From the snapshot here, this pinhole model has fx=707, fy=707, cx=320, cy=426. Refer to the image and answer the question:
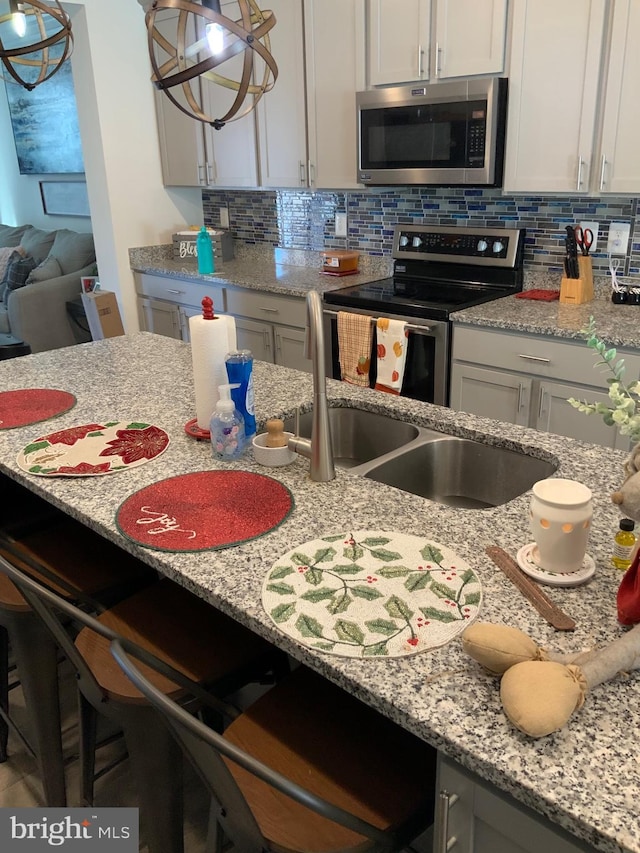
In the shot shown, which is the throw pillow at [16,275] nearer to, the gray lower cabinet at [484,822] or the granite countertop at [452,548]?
the granite countertop at [452,548]

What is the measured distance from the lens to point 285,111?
12.3 feet

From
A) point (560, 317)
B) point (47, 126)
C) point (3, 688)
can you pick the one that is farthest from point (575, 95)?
point (47, 126)

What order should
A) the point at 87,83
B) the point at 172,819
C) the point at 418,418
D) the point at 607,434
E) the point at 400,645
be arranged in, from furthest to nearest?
the point at 87,83, the point at 607,434, the point at 418,418, the point at 172,819, the point at 400,645

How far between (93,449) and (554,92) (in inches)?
89.3

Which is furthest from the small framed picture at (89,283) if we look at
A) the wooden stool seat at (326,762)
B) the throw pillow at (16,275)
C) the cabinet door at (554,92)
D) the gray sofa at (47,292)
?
the wooden stool seat at (326,762)

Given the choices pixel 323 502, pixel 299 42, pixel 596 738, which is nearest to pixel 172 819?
pixel 323 502

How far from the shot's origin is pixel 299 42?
11.6 ft

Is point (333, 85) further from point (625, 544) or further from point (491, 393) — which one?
point (625, 544)

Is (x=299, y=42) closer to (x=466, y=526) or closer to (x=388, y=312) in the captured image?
(x=388, y=312)

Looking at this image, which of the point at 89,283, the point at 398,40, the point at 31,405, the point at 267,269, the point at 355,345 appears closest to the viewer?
the point at 31,405

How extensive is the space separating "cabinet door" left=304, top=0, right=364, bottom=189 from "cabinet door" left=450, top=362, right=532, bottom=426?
1.25 metres

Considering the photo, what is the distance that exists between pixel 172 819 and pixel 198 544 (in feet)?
1.92

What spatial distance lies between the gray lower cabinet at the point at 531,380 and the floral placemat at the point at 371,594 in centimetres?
160

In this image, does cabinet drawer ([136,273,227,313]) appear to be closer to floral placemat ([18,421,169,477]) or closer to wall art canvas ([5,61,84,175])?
wall art canvas ([5,61,84,175])
